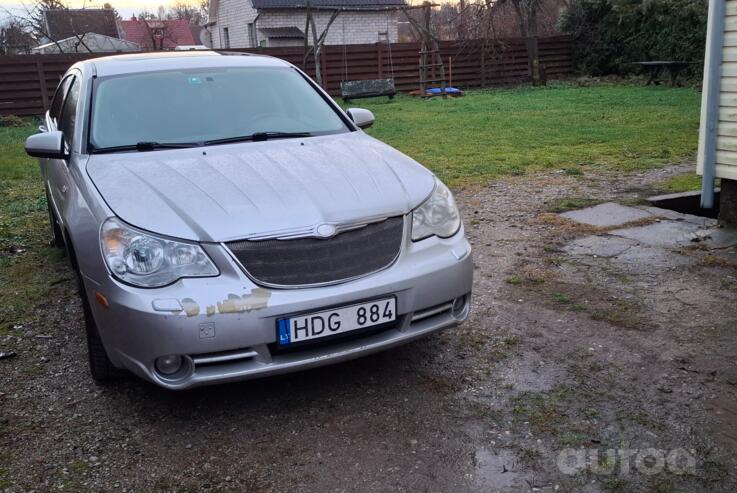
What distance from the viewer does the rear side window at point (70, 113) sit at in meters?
4.22

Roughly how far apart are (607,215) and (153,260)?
14.9ft

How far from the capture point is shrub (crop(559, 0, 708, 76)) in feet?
68.9

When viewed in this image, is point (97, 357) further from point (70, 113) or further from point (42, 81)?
point (42, 81)

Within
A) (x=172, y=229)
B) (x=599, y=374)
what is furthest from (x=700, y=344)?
(x=172, y=229)

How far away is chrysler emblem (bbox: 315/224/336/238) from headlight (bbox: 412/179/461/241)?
1.42 feet

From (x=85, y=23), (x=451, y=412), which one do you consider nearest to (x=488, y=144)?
(x=451, y=412)

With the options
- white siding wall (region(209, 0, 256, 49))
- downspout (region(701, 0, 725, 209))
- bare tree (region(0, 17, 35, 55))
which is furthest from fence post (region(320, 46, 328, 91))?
downspout (region(701, 0, 725, 209))

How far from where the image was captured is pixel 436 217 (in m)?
3.37

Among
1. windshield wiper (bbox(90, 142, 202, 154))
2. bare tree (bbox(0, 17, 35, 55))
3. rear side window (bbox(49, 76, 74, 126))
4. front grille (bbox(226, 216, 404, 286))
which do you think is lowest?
front grille (bbox(226, 216, 404, 286))

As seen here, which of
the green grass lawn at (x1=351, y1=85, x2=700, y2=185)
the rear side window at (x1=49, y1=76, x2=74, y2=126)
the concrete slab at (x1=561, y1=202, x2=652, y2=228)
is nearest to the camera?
the rear side window at (x1=49, y1=76, x2=74, y2=126)

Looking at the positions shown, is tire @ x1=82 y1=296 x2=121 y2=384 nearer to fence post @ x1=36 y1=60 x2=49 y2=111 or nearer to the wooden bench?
the wooden bench

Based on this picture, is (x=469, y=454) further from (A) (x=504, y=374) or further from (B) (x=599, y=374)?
(B) (x=599, y=374)

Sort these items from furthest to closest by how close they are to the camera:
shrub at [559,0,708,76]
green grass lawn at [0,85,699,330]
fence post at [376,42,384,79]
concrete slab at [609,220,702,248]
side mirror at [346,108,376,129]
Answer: fence post at [376,42,384,79]
shrub at [559,0,708,76]
green grass lawn at [0,85,699,330]
concrete slab at [609,220,702,248]
side mirror at [346,108,376,129]

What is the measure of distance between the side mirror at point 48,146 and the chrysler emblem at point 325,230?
5.85 ft
